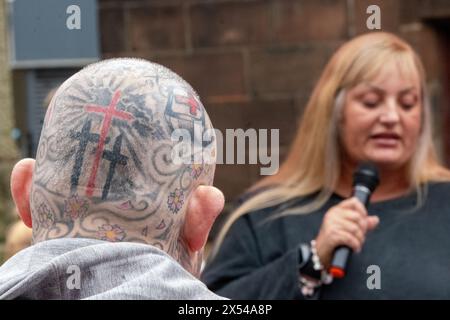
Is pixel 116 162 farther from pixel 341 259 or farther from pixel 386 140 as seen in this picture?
pixel 386 140

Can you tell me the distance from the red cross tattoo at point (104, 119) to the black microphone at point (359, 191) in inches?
61.9

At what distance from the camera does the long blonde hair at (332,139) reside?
3494 millimetres

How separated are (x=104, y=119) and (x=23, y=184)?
0.22 meters

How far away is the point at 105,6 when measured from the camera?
5492mm

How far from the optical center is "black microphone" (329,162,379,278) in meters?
3.17

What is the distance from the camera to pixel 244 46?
549 centimetres

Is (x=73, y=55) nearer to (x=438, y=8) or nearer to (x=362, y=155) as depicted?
(x=438, y=8)

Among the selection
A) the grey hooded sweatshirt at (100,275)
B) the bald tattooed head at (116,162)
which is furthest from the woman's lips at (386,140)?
the grey hooded sweatshirt at (100,275)

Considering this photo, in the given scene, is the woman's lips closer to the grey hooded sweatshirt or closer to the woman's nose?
the woman's nose

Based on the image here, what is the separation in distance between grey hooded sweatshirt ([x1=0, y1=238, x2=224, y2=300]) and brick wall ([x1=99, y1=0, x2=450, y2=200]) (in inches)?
149

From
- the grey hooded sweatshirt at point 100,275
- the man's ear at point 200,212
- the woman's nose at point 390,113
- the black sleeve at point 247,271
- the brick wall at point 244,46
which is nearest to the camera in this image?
the grey hooded sweatshirt at point 100,275

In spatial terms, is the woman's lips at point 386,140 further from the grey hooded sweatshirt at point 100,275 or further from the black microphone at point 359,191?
the grey hooded sweatshirt at point 100,275

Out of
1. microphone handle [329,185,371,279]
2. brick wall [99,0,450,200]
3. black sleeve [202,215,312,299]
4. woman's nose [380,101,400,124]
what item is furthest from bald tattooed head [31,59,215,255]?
brick wall [99,0,450,200]

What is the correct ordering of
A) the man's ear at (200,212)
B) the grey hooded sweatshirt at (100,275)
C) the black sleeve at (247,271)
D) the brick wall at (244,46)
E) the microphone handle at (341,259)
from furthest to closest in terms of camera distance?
the brick wall at (244,46) < the black sleeve at (247,271) < the microphone handle at (341,259) < the man's ear at (200,212) < the grey hooded sweatshirt at (100,275)
